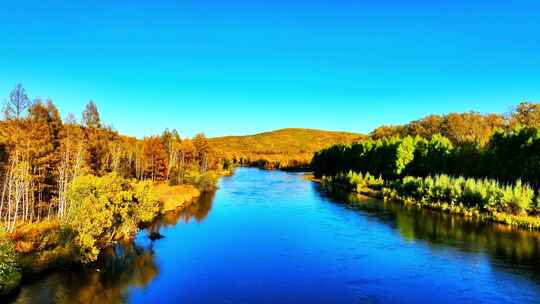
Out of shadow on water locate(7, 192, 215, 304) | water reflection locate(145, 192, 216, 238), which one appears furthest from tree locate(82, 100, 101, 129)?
shadow on water locate(7, 192, 215, 304)

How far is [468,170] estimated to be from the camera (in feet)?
197

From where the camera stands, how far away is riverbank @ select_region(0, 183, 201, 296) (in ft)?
66.0

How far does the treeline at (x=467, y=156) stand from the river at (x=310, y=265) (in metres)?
14.4

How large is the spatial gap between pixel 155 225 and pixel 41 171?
12045mm

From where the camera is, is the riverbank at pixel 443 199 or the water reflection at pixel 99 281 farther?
the riverbank at pixel 443 199

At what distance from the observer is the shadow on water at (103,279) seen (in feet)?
66.8

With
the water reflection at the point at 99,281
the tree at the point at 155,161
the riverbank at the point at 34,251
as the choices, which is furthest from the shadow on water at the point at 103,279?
the tree at the point at 155,161

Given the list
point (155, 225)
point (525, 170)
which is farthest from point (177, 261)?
point (525, 170)

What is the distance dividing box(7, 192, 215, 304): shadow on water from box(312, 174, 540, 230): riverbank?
3501 cm

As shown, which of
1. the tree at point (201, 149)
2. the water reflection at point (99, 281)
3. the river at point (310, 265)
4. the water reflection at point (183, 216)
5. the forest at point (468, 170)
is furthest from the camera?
the tree at point (201, 149)

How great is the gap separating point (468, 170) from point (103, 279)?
54.6m

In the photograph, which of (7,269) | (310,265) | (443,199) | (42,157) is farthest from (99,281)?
(443,199)

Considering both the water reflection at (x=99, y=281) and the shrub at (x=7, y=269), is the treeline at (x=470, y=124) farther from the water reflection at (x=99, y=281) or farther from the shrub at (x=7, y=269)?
the shrub at (x=7, y=269)

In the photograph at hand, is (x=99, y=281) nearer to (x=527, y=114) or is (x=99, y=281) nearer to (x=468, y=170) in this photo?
(x=468, y=170)
